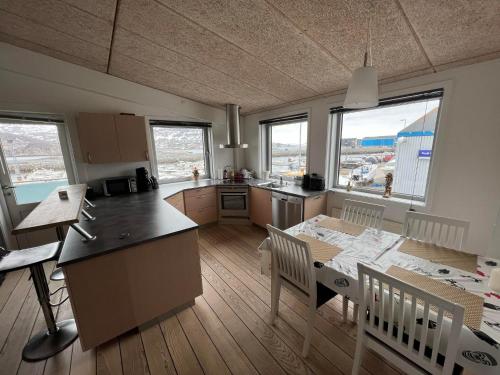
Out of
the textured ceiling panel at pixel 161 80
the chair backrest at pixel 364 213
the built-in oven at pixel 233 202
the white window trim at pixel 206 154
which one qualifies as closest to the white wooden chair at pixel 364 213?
the chair backrest at pixel 364 213

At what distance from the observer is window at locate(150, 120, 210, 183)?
3645 mm

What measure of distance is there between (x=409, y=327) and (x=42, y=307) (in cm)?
250

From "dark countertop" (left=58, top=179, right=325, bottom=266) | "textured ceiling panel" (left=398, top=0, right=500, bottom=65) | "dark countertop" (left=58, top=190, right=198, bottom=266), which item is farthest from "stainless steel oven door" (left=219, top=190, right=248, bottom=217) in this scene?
"textured ceiling panel" (left=398, top=0, right=500, bottom=65)

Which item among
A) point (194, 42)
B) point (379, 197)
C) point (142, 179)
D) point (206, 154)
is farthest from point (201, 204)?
point (379, 197)

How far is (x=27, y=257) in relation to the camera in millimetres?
1491

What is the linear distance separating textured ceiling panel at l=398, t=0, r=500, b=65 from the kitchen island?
226 centimetres

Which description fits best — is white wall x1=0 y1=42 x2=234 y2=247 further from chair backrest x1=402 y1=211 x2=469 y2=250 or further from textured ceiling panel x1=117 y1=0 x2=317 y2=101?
chair backrest x1=402 y1=211 x2=469 y2=250

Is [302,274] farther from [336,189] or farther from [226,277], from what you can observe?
[336,189]

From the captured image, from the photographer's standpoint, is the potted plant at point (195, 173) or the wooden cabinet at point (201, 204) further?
the potted plant at point (195, 173)

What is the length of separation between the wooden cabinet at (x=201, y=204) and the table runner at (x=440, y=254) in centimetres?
293

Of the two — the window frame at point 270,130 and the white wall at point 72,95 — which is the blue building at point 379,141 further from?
the white wall at point 72,95

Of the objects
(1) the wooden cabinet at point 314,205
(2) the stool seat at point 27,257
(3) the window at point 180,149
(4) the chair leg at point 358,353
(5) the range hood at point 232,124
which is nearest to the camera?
(4) the chair leg at point 358,353

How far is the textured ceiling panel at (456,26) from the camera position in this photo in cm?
123

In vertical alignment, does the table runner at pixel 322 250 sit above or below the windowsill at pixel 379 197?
below
